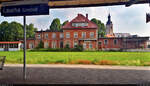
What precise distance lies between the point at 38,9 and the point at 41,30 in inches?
1580

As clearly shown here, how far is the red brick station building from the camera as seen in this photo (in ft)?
129

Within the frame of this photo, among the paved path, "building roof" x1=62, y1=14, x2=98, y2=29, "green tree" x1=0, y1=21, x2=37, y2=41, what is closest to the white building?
"green tree" x1=0, y1=21, x2=37, y2=41

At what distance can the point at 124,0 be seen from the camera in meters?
5.38

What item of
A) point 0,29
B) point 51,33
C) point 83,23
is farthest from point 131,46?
point 0,29

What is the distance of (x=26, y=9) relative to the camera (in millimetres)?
5184

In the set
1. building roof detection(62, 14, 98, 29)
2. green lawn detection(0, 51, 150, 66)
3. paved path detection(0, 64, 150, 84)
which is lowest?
green lawn detection(0, 51, 150, 66)

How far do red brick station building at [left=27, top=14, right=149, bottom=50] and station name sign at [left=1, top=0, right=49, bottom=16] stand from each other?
3440cm

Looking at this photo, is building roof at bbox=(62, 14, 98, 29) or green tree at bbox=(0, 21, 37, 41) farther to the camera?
building roof at bbox=(62, 14, 98, 29)

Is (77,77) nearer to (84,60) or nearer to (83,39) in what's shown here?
(84,60)

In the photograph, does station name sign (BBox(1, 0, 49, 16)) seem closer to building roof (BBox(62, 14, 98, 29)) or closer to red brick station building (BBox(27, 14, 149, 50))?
red brick station building (BBox(27, 14, 149, 50))

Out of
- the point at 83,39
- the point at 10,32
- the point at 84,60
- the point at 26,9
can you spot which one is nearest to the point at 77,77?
the point at 26,9

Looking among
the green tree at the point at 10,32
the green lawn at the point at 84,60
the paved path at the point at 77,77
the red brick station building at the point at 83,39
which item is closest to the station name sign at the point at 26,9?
the paved path at the point at 77,77

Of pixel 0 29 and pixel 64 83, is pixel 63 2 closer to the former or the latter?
pixel 64 83

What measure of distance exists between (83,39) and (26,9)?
35.4 m
